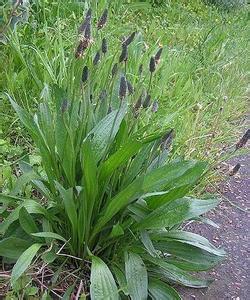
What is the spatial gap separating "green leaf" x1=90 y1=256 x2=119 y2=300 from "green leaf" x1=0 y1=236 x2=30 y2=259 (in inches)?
11.8

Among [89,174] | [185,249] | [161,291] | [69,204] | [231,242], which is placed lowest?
[231,242]

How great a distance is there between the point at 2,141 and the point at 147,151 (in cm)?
100

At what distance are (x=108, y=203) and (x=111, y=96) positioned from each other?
51cm

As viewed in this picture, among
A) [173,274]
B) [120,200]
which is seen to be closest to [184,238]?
[173,274]

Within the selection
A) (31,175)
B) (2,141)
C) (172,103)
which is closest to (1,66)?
(2,141)

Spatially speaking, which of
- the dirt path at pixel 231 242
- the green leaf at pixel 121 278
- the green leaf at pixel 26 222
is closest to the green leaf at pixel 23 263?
the green leaf at pixel 26 222

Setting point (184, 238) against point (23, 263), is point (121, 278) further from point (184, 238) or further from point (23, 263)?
point (23, 263)

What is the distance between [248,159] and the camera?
4207 millimetres

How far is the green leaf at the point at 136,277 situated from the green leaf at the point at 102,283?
0.08 m

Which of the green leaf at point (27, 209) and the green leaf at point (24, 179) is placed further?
the green leaf at point (24, 179)

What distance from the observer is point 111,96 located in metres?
2.51

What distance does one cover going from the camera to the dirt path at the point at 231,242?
2.57 m

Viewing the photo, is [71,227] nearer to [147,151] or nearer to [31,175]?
[31,175]

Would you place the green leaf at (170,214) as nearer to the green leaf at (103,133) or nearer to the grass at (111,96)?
the grass at (111,96)
